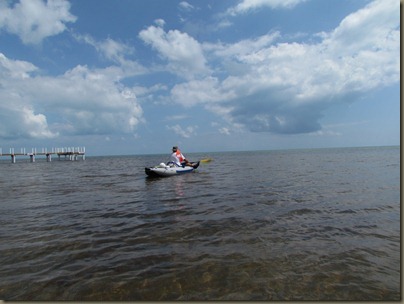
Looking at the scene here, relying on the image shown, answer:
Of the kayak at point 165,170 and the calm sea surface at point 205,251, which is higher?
the kayak at point 165,170

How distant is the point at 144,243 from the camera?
700 centimetres

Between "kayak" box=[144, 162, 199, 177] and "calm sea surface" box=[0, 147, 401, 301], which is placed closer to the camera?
"calm sea surface" box=[0, 147, 401, 301]

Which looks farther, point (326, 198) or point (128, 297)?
point (326, 198)

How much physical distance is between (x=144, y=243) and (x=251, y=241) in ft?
9.75

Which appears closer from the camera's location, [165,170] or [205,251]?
[205,251]

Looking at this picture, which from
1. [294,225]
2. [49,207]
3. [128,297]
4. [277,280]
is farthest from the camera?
[49,207]

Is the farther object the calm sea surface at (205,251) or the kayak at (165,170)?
the kayak at (165,170)

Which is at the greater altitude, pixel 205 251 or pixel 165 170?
pixel 165 170

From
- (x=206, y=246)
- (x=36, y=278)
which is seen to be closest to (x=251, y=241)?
(x=206, y=246)

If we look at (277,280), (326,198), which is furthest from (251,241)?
(326,198)

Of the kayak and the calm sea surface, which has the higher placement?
the kayak

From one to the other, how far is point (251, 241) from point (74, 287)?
4386mm

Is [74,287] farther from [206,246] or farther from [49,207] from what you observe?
[49,207]

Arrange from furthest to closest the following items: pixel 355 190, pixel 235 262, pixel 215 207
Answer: pixel 355 190, pixel 215 207, pixel 235 262
